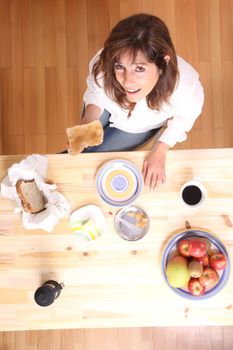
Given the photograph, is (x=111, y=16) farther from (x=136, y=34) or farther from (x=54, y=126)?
(x=136, y=34)

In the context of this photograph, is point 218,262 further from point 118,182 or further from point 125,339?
point 125,339

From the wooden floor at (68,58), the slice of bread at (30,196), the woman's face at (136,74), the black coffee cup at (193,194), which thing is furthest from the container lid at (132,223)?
the wooden floor at (68,58)

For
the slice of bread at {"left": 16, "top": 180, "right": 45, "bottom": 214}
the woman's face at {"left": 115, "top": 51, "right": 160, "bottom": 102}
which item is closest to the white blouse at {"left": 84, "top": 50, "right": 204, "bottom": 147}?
the woman's face at {"left": 115, "top": 51, "right": 160, "bottom": 102}

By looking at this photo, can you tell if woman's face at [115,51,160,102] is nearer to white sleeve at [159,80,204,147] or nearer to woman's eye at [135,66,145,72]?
woman's eye at [135,66,145,72]

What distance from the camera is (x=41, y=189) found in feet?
4.01

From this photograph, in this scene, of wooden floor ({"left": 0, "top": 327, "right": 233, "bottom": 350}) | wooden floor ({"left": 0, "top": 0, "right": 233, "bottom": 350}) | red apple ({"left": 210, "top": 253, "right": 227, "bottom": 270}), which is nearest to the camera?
red apple ({"left": 210, "top": 253, "right": 227, "bottom": 270})

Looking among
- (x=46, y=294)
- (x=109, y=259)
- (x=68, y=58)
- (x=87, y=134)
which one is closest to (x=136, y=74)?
(x=87, y=134)

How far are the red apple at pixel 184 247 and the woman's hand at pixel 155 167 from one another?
0.19 metres

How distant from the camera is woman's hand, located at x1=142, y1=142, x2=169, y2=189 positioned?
1217mm

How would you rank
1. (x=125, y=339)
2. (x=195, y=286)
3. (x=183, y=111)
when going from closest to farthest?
(x=195, y=286) < (x=183, y=111) < (x=125, y=339)

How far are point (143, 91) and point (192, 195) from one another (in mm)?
350

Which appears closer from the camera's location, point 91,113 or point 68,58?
point 91,113

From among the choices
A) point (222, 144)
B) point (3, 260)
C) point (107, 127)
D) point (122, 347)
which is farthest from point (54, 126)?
point (122, 347)

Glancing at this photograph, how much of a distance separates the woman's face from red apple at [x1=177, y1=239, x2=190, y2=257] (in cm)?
45
